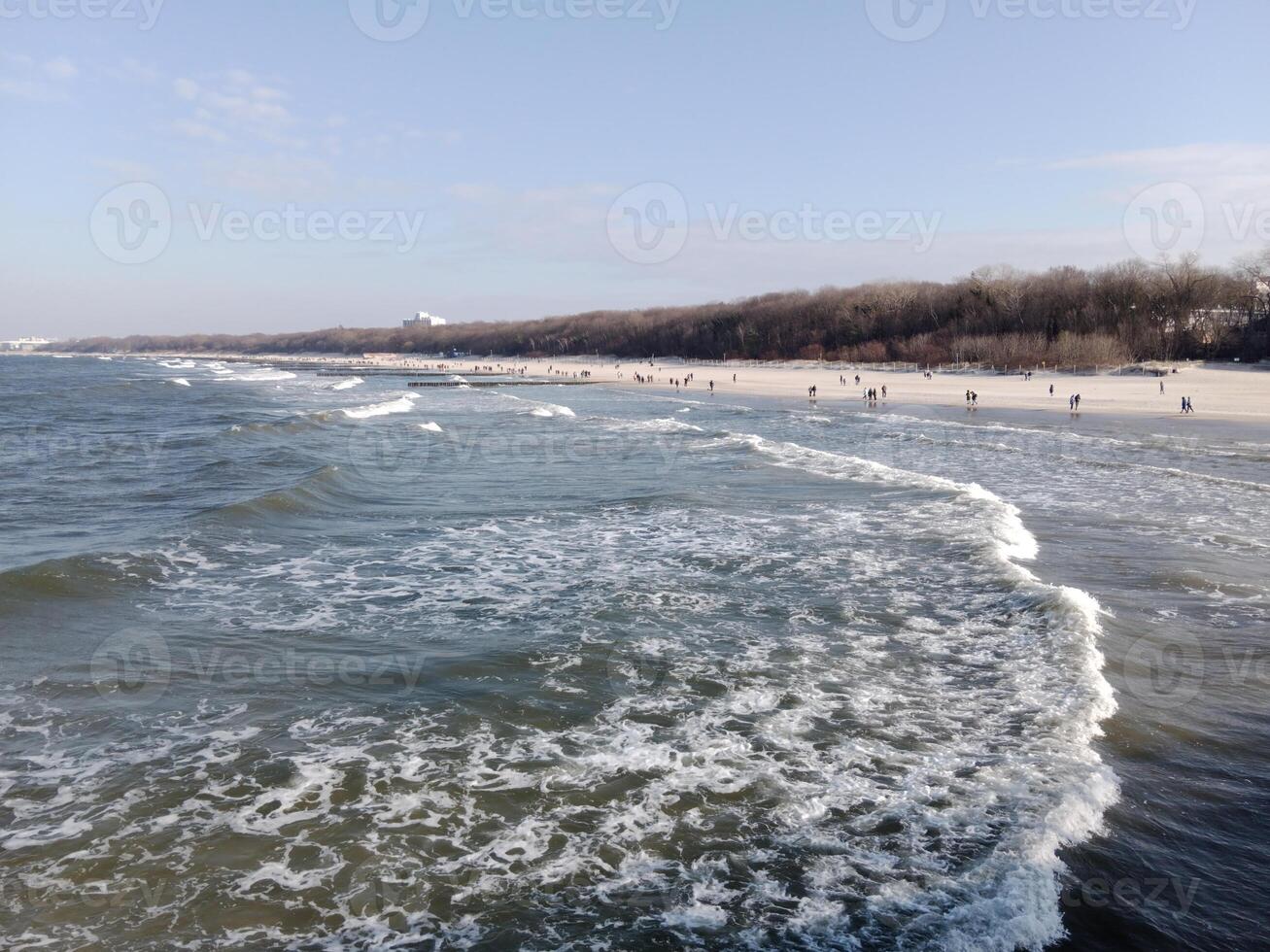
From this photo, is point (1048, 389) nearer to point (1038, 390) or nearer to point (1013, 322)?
point (1038, 390)

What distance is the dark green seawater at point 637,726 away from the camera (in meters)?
5.44

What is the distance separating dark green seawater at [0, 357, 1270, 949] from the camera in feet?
17.8

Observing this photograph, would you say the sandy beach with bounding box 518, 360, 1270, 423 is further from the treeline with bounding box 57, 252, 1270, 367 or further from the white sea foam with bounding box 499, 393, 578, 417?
the white sea foam with bounding box 499, 393, 578, 417

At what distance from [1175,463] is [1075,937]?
2543 cm

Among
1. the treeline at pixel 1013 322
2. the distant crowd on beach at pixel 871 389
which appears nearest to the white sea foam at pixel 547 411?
the distant crowd on beach at pixel 871 389

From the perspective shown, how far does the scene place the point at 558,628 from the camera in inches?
427

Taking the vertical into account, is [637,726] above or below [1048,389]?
below

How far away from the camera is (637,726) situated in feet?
26.4

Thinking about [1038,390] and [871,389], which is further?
[871,389]

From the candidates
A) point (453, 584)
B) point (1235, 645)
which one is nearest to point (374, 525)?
point (453, 584)

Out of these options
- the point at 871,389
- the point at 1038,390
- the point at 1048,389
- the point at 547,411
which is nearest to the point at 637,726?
the point at 547,411

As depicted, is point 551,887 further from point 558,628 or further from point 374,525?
point 374,525

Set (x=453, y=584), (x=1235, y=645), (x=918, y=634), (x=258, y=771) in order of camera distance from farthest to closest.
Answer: (x=453, y=584), (x=918, y=634), (x=1235, y=645), (x=258, y=771)

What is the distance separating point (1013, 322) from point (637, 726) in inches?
3719
